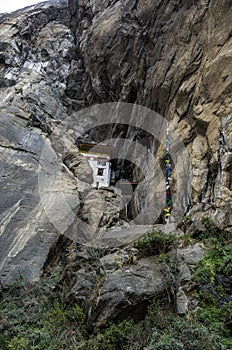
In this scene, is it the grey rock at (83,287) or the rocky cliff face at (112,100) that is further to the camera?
the rocky cliff face at (112,100)

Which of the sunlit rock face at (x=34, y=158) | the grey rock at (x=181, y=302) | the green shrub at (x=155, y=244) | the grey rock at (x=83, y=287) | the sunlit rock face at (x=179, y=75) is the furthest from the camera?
the sunlit rock face at (x=34, y=158)

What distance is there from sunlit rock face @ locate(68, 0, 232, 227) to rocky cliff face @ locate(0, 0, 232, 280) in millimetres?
60

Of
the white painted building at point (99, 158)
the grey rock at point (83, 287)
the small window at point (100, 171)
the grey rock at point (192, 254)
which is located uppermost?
the white painted building at point (99, 158)

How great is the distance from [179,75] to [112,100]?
37.1 feet

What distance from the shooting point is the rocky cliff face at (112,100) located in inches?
474

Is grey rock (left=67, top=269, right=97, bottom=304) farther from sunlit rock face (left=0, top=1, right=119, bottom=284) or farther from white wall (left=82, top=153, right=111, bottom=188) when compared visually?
white wall (left=82, top=153, right=111, bottom=188)

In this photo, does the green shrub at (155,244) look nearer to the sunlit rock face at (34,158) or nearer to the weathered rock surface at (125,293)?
the weathered rock surface at (125,293)

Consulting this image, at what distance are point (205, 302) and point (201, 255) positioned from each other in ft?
6.12

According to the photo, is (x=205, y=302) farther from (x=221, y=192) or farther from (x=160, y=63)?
(x=160, y=63)

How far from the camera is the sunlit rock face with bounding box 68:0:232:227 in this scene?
1177cm

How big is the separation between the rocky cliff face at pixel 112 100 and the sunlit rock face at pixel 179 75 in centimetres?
6

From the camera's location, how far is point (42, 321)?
774 centimetres

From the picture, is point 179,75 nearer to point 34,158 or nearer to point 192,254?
point 34,158

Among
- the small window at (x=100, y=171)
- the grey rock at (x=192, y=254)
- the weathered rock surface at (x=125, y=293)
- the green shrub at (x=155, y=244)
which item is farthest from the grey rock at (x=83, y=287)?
the small window at (x=100, y=171)
